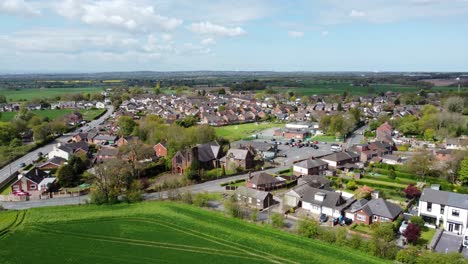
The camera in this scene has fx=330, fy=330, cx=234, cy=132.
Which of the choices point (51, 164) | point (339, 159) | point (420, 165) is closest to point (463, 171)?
point (420, 165)

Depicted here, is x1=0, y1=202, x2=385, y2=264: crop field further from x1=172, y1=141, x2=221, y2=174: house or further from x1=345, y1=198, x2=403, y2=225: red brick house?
x1=172, y1=141, x2=221, y2=174: house

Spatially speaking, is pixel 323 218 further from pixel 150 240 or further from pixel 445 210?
pixel 150 240

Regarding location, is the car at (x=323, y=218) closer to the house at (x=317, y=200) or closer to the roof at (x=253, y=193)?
the house at (x=317, y=200)

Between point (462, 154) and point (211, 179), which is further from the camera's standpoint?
point (211, 179)

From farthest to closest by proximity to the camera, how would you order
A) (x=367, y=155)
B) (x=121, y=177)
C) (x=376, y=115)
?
(x=376, y=115) < (x=367, y=155) < (x=121, y=177)

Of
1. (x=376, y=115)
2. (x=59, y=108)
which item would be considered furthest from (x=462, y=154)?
(x=59, y=108)

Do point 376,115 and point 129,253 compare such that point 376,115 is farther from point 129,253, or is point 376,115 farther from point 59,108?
point 59,108
